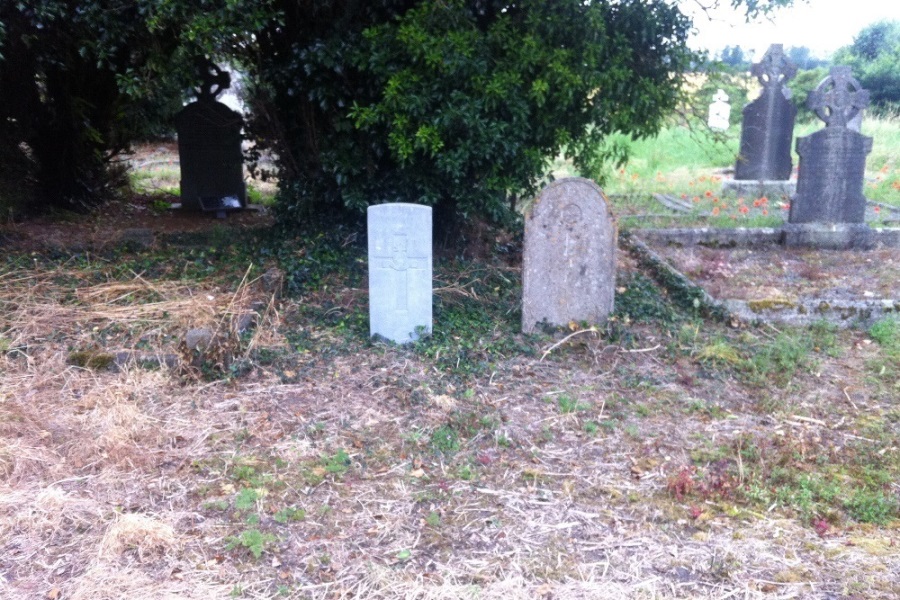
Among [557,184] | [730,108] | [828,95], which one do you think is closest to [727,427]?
[557,184]

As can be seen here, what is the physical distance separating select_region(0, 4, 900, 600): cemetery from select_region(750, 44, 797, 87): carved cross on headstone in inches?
161

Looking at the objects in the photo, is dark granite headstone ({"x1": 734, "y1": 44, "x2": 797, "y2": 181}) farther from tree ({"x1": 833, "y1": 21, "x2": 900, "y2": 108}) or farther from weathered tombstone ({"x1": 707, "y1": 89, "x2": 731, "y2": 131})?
tree ({"x1": 833, "y1": 21, "x2": 900, "y2": 108})

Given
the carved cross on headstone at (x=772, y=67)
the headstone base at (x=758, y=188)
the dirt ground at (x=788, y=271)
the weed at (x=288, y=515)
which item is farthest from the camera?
the carved cross on headstone at (x=772, y=67)

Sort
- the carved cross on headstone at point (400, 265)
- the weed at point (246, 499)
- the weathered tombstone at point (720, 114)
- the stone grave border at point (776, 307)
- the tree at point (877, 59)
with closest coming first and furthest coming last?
1. the weed at point (246, 499)
2. the carved cross on headstone at point (400, 265)
3. the stone grave border at point (776, 307)
4. the weathered tombstone at point (720, 114)
5. the tree at point (877, 59)

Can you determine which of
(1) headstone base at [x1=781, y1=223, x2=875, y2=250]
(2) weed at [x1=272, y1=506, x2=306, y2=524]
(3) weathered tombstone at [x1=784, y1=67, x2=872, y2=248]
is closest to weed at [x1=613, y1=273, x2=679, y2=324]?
(1) headstone base at [x1=781, y1=223, x2=875, y2=250]

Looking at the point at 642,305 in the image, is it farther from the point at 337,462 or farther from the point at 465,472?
the point at 337,462

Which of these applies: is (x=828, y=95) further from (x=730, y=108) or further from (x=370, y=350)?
(x=730, y=108)

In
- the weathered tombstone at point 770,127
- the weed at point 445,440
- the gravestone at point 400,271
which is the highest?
the weathered tombstone at point 770,127

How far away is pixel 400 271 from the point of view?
6512 millimetres

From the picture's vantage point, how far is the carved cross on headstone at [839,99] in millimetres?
10406

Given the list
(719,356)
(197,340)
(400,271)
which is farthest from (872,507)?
(197,340)

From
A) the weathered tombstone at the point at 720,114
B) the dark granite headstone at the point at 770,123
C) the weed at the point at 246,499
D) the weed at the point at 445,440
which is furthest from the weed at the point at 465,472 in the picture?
the weathered tombstone at the point at 720,114

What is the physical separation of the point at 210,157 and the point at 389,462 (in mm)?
8773

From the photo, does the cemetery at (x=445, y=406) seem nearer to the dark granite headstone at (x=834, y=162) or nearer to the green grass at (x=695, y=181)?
the dark granite headstone at (x=834, y=162)
